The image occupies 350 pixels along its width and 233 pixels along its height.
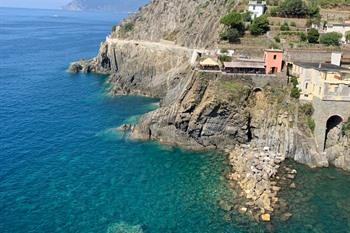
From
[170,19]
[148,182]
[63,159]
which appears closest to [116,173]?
[148,182]

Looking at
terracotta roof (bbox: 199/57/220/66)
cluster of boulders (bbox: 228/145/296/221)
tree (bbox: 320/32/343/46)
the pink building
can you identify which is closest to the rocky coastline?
cluster of boulders (bbox: 228/145/296/221)

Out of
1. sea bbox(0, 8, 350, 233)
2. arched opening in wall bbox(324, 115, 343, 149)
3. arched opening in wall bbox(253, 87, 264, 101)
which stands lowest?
sea bbox(0, 8, 350, 233)

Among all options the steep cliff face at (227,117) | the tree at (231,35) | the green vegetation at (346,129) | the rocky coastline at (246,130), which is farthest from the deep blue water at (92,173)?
the tree at (231,35)

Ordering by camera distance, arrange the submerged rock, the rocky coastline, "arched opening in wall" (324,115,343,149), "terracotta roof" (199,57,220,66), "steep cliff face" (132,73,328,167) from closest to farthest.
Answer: the submerged rock < the rocky coastline < "arched opening in wall" (324,115,343,149) < "steep cliff face" (132,73,328,167) < "terracotta roof" (199,57,220,66)

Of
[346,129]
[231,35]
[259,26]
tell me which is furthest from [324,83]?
[259,26]

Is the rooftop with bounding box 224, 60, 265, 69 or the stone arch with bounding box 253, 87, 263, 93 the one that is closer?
the stone arch with bounding box 253, 87, 263, 93

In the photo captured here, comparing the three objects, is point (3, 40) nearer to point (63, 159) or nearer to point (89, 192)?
point (63, 159)

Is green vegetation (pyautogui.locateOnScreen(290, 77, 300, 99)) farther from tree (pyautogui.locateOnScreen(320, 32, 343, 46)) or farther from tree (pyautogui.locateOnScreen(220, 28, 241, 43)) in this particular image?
tree (pyautogui.locateOnScreen(320, 32, 343, 46))
